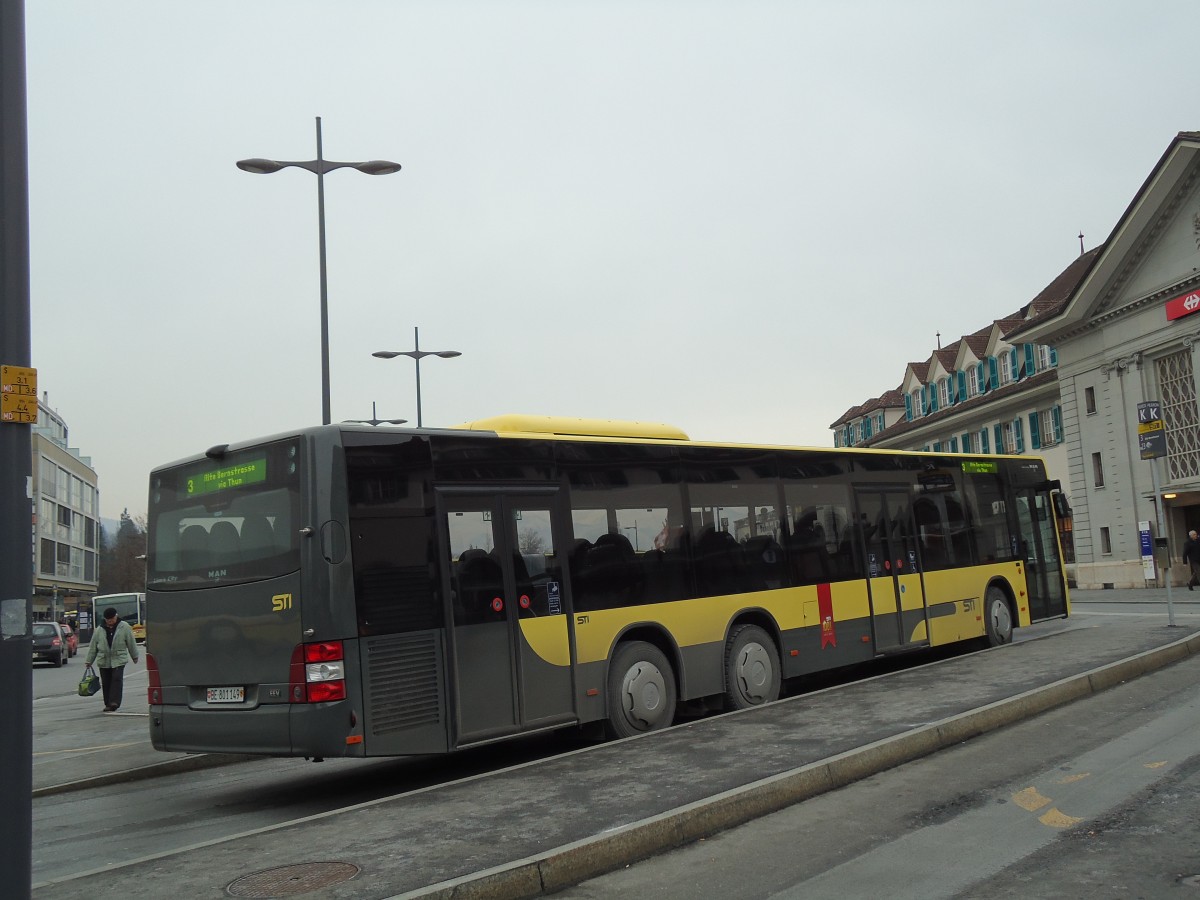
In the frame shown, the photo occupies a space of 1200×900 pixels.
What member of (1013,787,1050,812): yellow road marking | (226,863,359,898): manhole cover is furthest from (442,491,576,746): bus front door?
(1013,787,1050,812): yellow road marking

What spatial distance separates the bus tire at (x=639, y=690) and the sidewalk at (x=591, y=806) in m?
0.61

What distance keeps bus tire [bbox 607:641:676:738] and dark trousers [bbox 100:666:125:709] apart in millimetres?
11914

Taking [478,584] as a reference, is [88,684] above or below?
below

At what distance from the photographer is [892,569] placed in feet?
49.6

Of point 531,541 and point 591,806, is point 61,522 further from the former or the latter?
point 591,806

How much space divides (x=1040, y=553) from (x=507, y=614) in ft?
38.9

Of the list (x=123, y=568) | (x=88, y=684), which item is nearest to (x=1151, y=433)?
(x=88, y=684)

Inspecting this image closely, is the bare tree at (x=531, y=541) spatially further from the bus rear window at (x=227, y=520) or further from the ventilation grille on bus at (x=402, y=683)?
the bus rear window at (x=227, y=520)

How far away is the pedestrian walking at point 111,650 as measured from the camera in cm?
1905

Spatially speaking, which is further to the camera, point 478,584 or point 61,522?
point 61,522

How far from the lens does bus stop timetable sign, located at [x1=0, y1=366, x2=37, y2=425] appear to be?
517cm

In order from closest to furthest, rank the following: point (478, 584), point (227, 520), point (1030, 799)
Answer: point (1030, 799) → point (227, 520) → point (478, 584)

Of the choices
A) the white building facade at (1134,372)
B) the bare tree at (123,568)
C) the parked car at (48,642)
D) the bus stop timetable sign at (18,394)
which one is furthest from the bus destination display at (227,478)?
the bare tree at (123,568)

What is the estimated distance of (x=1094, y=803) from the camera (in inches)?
283
